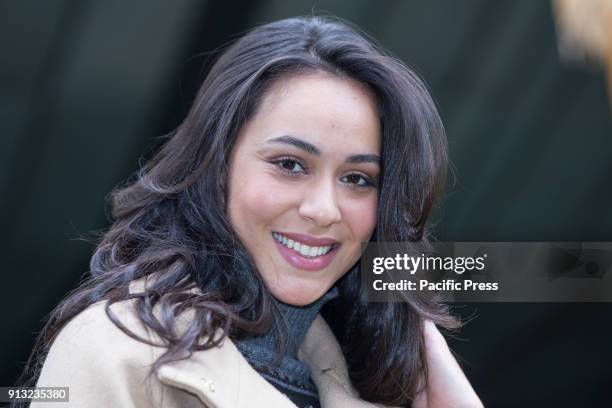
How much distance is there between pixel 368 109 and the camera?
1.79 metres

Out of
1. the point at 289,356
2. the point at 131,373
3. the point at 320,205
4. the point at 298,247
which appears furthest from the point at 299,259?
the point at 131,373

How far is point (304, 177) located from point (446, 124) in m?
1.27

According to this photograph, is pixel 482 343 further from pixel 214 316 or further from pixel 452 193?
pixel 214 316

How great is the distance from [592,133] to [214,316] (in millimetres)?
1765

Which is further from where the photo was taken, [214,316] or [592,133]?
[592,133]

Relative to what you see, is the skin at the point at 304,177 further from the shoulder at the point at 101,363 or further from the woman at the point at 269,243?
the shoulder at the point at 101,363

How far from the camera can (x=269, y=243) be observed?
1695 millimetres

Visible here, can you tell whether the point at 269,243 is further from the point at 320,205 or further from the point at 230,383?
the point at 230,383

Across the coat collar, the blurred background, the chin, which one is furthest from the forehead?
the blurred background

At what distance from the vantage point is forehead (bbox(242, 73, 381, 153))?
1662 mm

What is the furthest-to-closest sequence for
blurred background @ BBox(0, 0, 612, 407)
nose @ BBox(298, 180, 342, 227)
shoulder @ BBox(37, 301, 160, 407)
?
blurred background @ BBox(0, 0, 612, 407), nose @ BBox(298, 180, 342, 227), shoulder @ BBox(37, 301, 160, 407)

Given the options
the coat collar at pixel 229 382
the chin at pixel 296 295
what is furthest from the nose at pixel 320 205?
the coat collar at pixel 229 382

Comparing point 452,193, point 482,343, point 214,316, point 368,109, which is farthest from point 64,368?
point 482,343

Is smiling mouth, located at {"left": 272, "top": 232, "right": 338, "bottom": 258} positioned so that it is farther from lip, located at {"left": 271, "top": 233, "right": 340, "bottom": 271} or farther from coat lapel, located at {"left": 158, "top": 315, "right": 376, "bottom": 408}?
coat lapel, located at {"left": 158, "top": 315, "right": 376, "bottom": 408}
